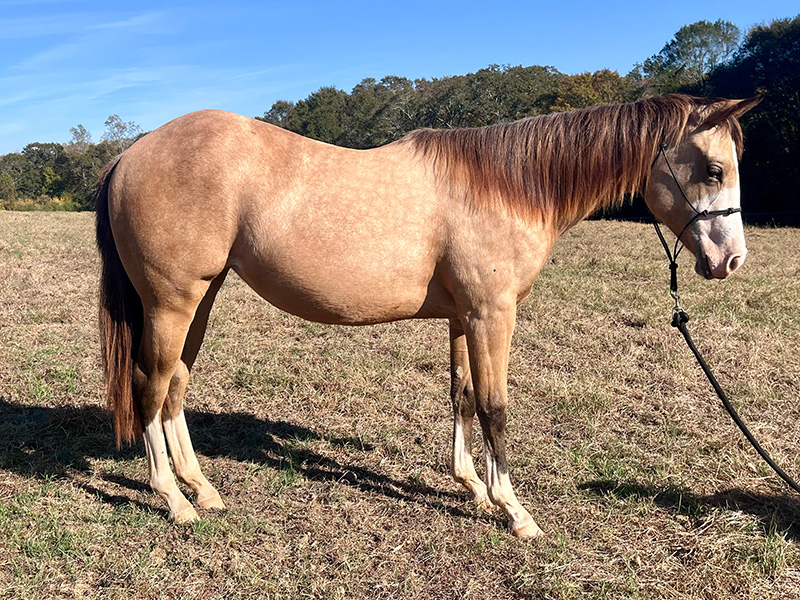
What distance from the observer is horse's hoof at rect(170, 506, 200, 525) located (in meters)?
2.97

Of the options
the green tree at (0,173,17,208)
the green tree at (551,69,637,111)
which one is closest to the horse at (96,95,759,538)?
the green tree at (551,69,637,111)

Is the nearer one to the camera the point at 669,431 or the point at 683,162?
the point at 683,162

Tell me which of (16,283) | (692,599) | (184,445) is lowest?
(692,599)

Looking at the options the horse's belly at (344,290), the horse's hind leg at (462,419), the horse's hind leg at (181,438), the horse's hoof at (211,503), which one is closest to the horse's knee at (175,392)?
the horse's hind leg at (181,438)

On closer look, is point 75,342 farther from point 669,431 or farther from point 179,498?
point 669,431

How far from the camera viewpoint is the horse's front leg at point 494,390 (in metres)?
2.84

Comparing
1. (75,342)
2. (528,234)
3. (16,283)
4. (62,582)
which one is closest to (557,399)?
(528,234)

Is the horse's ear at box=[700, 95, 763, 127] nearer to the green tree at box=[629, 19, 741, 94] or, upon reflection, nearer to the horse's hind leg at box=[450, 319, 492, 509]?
the horse's hind leg at box=[450, 319, 492, 509]

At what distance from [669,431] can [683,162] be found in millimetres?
2028

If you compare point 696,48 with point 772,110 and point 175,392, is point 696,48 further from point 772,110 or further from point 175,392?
point 175,392

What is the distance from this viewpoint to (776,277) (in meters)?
8.09

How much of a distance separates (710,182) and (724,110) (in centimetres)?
33

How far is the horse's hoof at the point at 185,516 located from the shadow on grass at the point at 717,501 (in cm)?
217

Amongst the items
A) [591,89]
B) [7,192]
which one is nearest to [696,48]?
[591,89]
